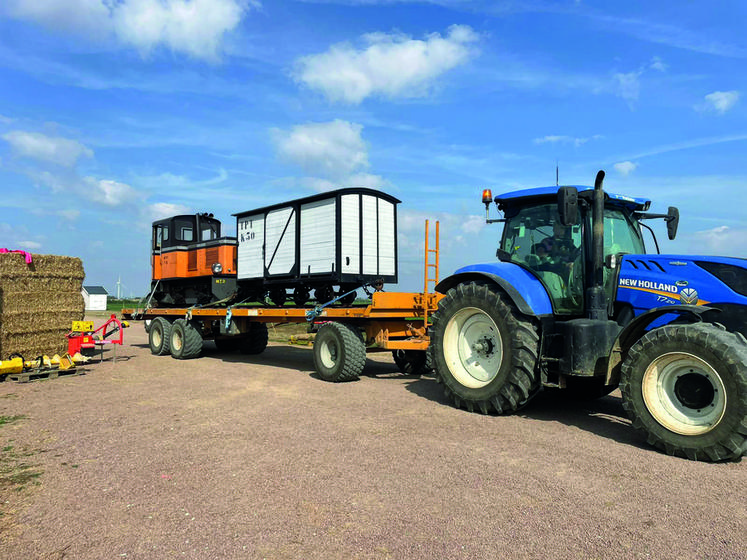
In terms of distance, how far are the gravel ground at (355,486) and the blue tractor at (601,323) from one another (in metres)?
0.36

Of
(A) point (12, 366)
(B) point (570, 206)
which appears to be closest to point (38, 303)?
(A) point (12, 366)

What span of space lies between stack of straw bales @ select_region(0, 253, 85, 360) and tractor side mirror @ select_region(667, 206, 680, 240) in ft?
→ 38.7

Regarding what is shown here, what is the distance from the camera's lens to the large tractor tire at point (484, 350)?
629cm

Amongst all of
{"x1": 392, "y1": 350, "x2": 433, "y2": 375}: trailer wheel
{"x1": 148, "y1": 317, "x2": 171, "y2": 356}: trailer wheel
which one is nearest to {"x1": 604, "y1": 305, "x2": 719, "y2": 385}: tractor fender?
{"x1": 392, "y1": 350, "x2": 433, "y2": 375}: trailer wheel

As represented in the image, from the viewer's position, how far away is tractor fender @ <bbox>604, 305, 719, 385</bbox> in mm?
5332

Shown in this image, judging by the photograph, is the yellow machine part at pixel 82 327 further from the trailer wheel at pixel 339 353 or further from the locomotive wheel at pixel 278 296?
the trailer wheel at pixel 339 353

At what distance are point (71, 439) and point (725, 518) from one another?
6.02 m

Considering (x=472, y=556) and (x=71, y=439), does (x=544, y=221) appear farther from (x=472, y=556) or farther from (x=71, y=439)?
(x=71, y=439)

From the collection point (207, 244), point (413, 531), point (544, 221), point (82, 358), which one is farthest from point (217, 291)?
point (413, 531)

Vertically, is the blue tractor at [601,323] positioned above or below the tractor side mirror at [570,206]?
below

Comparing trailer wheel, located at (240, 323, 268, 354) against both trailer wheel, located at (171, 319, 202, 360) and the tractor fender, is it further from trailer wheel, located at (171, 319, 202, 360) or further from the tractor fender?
the tractor fender

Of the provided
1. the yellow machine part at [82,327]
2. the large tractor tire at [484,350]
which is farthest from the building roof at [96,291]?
the large tractor tire at [484,350]

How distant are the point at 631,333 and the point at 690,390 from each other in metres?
0.83

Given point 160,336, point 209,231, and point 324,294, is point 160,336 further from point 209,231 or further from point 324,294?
point 324,294
